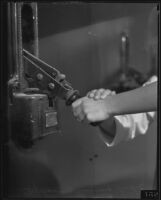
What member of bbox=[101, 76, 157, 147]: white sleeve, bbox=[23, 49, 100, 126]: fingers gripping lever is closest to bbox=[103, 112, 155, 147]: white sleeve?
bbox=[101, 76, 157, 147]: white sleeve

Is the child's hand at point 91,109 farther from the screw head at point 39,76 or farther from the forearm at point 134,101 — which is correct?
the screw head at point 39,76

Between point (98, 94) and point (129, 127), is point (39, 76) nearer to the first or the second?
point (98, 94)

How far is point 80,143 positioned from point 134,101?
200mm

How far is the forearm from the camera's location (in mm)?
894

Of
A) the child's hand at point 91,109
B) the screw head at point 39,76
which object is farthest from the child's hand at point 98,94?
the screw head at point 39,76

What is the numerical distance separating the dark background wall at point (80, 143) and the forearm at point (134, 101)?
9 centimetres

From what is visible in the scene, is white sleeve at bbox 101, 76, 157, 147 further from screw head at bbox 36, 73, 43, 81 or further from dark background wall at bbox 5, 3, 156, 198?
screw head at bbox 36, 73, 43, 81

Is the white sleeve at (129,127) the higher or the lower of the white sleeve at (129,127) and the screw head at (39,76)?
the lower

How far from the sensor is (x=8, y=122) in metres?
0.93

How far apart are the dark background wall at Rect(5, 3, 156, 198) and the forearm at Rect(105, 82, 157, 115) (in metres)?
0.09

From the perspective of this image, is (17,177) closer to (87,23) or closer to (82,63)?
(82,63)

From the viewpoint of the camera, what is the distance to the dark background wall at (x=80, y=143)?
0.93 meters

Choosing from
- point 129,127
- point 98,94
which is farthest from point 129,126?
point 98,94

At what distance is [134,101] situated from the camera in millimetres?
894
